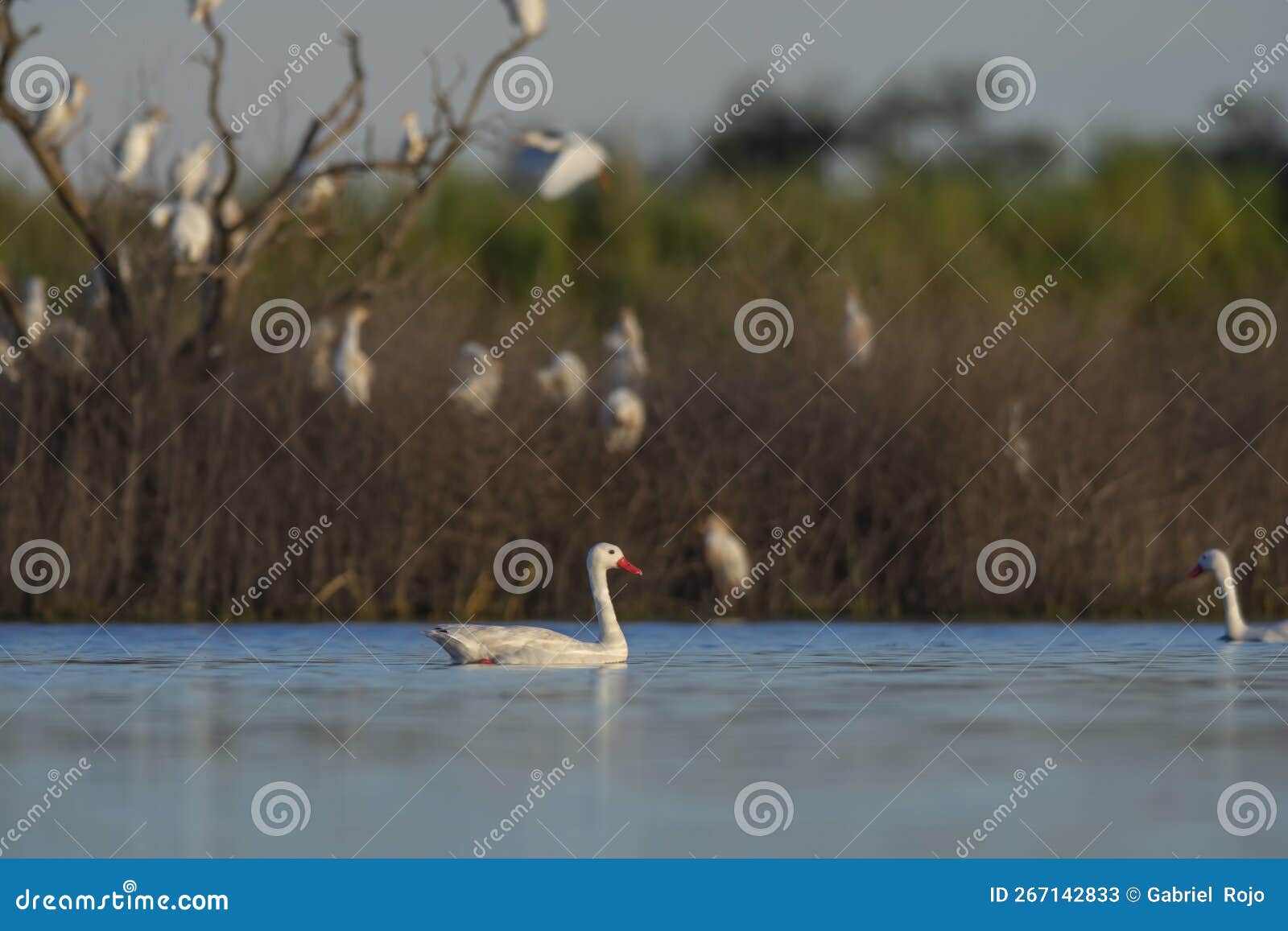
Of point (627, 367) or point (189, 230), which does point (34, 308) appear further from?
point (627, 367)

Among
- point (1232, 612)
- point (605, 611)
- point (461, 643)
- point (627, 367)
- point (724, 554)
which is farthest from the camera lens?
point (627, 367)

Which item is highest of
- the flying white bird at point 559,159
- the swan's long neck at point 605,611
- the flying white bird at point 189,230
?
the flying white bird at point 559,159

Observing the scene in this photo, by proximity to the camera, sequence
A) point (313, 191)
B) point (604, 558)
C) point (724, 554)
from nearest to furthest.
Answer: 1. point (604, 558)
2. point (724, 554)
3. point (313, 191)

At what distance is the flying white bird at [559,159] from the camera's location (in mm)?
16094

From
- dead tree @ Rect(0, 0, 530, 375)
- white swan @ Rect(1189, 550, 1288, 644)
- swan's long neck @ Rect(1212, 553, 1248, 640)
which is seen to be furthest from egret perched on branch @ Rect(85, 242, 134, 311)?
swan's long neck @ Rect(1212, 553, 1248, 640)

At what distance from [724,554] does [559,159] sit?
3009 mm

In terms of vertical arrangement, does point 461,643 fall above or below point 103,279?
below

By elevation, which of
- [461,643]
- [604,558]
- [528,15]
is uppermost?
[528,15]

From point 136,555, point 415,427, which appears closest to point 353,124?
point 415,427

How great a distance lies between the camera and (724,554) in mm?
A: 15898

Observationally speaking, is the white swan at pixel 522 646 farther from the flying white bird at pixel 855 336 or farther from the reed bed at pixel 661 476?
the flying white bird at pixel 855 336

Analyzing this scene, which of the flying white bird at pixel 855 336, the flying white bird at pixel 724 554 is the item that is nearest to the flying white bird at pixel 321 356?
the flying white bird at pixel 724 554

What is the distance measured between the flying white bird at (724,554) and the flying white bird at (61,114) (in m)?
5.60

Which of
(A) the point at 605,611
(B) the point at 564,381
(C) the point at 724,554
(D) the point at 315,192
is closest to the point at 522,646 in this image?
(A) the point at 605,611
